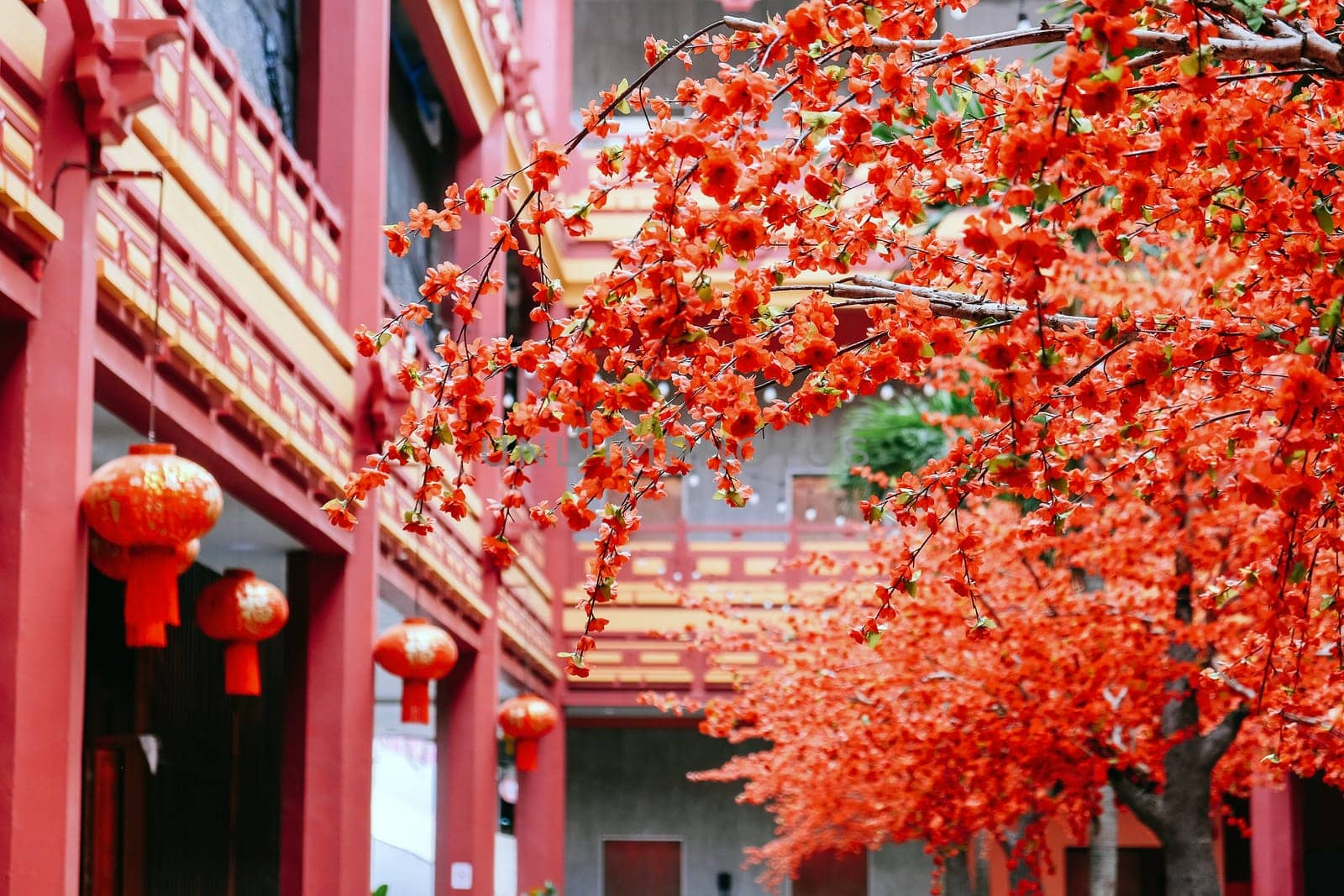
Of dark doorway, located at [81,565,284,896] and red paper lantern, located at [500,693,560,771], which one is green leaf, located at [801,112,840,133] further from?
red paper lantern, located at [500,693,560,771]

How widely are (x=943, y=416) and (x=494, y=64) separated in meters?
4.48

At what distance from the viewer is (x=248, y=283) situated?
7789 mm

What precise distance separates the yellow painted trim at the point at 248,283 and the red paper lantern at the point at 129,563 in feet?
4.08

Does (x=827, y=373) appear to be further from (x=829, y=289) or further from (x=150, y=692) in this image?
(x=150, y=692)

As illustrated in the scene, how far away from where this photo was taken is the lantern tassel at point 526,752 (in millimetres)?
14383

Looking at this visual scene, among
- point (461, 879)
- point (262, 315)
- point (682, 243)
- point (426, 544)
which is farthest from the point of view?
point (461, 879)

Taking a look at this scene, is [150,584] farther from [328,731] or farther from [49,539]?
[328,731]

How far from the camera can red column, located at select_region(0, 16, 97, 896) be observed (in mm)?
4984

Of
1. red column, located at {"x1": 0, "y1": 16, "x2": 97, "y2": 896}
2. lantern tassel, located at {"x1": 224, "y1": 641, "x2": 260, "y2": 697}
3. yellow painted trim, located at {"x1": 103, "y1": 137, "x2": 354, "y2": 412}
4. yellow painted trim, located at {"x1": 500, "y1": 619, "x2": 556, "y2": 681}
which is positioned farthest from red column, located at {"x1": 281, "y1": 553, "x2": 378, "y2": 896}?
yellow painted trim, located at {"x1": 500, "y1": 619, "x2": 556, "y2": 681}

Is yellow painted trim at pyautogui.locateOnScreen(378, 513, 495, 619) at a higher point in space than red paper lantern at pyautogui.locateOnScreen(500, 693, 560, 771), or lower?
higher

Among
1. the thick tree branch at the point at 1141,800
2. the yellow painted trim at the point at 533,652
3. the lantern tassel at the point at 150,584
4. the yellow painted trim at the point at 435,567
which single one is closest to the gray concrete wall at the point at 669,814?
the yellow painted trim at the point at 533,652

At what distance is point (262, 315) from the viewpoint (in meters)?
7.95

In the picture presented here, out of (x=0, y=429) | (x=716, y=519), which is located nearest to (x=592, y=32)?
(x=716, y=519)

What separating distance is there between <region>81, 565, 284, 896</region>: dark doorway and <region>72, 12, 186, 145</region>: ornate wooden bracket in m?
3.55
